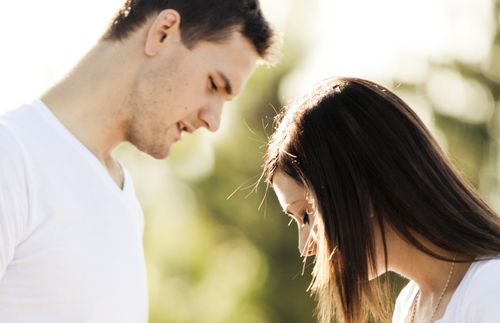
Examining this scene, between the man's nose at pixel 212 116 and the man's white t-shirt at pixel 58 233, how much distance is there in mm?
456

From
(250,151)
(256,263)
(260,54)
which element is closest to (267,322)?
(256,263)

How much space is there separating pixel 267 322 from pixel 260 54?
46.5 ft

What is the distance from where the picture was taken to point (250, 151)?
18.1m

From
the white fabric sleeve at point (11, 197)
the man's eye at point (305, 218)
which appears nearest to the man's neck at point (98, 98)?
the white fabric sleeve at point (11, 197)

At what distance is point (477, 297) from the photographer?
130 inches

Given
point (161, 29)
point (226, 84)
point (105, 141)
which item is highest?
point (161, 29)

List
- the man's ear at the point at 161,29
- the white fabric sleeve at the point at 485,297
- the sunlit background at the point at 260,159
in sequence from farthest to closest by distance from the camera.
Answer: the sunlit background at the point at 260,159 → the man's ear at the point at 161,29 → the white fabric sleeve at the point at 485,297

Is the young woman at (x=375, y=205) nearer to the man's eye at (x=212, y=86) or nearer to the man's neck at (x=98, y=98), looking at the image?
the man's eye at (x=212, y=86)

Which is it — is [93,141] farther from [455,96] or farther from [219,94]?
[455,96]

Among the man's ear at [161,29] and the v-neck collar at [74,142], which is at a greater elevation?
the man's ear at [161,29]

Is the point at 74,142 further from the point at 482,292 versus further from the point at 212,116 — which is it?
the point at 482,292

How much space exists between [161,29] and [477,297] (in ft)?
4.64

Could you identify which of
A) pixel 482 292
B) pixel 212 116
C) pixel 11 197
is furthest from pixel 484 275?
pixel 11 197

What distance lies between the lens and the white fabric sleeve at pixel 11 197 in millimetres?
3271
